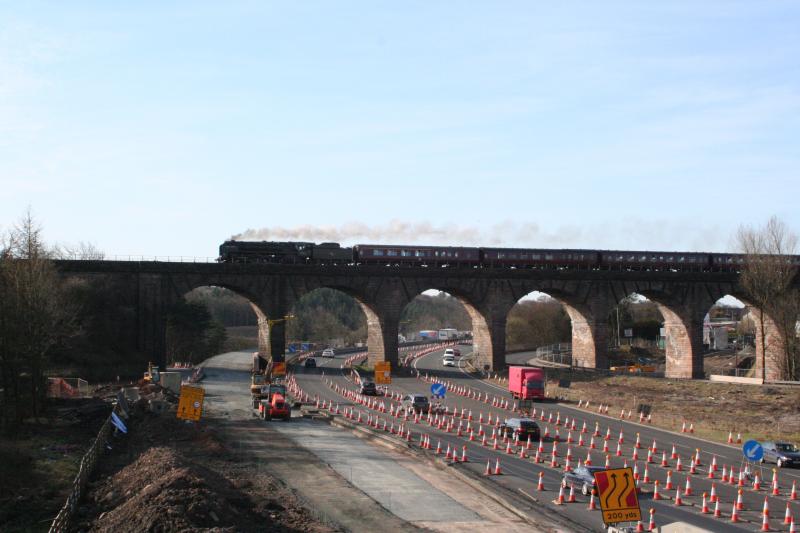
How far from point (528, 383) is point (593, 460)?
1004 inches

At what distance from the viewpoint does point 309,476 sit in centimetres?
3659

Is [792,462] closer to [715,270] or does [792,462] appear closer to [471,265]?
[471,265]

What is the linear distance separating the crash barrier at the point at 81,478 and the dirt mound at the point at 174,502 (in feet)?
2.91

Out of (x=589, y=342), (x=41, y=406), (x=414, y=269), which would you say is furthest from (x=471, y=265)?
(x=41, y=406)

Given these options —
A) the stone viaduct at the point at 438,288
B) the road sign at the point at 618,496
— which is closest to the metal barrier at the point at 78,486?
the road sign at the point at 618,496

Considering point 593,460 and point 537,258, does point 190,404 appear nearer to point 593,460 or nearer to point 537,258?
point 593,460

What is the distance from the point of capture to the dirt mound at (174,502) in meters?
24.8

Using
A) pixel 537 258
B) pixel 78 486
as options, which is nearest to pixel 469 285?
pixel 537 258

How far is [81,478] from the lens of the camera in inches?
1273

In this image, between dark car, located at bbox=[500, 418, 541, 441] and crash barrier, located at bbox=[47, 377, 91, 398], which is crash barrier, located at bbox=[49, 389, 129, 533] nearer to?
crash barrier, located at bbox=[47, 377, 91, 398]

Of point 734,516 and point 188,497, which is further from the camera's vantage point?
point 734,516

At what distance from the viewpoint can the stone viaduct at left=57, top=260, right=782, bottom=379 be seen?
85562 mm

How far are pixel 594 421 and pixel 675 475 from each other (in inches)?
743

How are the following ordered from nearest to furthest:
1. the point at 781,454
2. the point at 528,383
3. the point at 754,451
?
the point at 754,451
the point at 781,454
the point at 528,383
